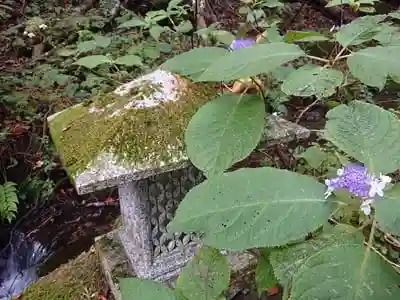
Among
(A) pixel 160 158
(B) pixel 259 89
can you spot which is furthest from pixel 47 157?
(B) pixel 259 89

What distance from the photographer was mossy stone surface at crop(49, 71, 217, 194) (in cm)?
83

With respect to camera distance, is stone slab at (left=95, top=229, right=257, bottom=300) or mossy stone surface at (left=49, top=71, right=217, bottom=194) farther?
stone slab at (left=95, top=229, right=257, bottom=300)

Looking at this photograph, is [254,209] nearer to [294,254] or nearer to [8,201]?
[294,254]

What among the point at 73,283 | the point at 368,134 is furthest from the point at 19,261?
the point at 368,134

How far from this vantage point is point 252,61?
61 cm

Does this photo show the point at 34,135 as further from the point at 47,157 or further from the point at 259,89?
the point at 259,89

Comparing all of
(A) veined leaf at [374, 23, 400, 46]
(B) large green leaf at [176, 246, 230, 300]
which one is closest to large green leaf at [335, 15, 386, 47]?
(A) veined leaf at [374, 23, 400, 46]

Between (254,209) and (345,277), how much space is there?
0.36ft

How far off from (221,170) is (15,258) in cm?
195

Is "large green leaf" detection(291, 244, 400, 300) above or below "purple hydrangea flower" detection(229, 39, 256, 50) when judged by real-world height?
above

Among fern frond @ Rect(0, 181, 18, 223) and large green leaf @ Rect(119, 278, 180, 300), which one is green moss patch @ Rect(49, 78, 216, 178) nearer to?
large green leaf @ Rect(119, 278, 180, 300)

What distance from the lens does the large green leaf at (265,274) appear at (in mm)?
686

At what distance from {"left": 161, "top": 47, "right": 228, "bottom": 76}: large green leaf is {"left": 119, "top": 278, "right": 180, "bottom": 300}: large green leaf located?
31 centimetres

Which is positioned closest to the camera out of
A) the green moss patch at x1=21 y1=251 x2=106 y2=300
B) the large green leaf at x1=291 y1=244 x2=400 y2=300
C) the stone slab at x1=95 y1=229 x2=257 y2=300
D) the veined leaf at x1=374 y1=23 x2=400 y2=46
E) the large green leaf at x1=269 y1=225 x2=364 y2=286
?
the large green leaf at x1=291 y1=244 x2=400 y2=300
